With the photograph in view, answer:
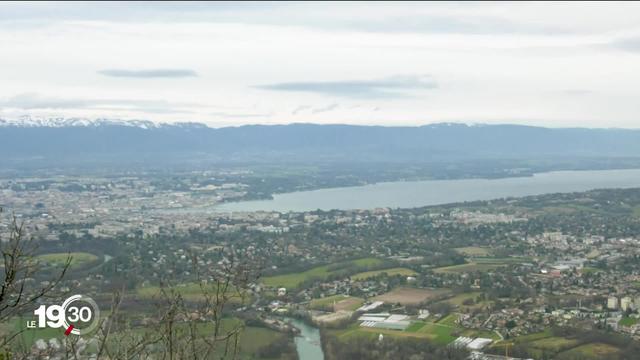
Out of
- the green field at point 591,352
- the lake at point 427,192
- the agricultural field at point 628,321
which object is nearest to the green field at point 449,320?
the green field at point 591,352

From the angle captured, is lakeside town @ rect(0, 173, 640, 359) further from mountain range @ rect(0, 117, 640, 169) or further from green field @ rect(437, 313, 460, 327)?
mountain range @ rect(0, 117, 640, 169)

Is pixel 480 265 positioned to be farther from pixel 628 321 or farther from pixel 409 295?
pixel 628 321

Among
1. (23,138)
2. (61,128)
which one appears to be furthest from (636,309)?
(61,128)

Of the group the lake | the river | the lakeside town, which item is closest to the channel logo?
the lakeside town

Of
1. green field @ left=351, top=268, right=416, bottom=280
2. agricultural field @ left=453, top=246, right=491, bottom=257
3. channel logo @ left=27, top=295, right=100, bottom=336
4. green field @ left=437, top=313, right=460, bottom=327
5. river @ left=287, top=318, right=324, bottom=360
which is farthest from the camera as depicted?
agricultural field @ left=453, top=246, right=491, bottom=257

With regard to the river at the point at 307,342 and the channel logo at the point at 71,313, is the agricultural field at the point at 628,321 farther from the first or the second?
the channel logo at the point at 71,313
